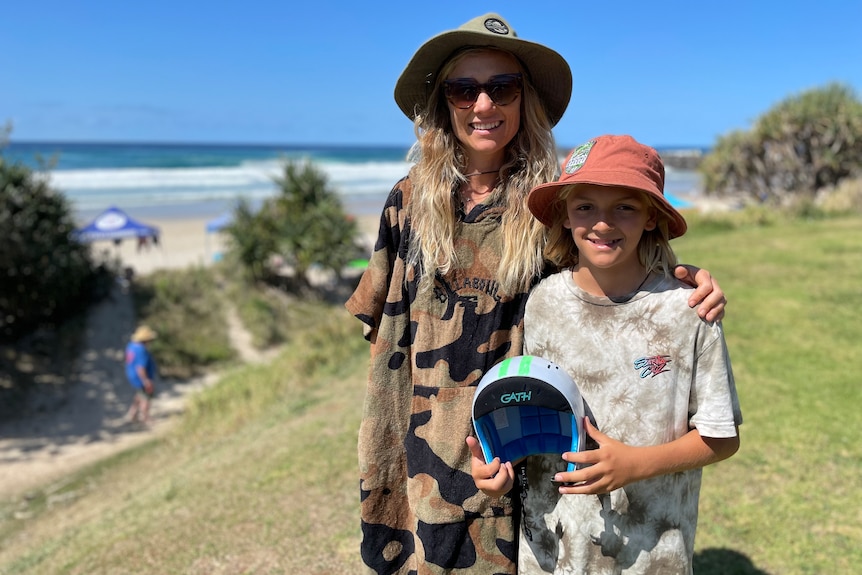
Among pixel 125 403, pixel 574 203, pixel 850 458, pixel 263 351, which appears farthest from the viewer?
pixel 263 351

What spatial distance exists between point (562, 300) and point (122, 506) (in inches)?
181

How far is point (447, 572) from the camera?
200 cm

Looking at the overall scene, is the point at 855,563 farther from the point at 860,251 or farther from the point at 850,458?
the point at 860,251

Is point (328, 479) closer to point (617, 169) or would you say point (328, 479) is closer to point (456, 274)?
point (456, 274)

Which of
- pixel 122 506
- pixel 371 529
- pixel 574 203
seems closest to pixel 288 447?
pixel 122 506

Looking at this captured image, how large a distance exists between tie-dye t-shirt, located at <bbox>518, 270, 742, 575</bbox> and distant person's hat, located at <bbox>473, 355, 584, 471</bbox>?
0.15m

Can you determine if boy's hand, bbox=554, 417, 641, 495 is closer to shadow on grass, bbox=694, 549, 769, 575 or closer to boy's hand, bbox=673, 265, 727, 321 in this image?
boy's hand, bbox=673, 265, 727, 321

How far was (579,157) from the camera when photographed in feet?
5.85

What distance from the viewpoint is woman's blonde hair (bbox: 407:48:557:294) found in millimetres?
1943

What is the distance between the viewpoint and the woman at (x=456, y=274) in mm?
1966

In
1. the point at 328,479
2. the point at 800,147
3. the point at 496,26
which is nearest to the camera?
the point at 496,26

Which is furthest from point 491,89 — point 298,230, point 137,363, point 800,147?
point 800,147

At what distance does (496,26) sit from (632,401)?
1.13m

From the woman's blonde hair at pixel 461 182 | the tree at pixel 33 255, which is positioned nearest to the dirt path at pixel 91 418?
the tree at pixel 33 255
